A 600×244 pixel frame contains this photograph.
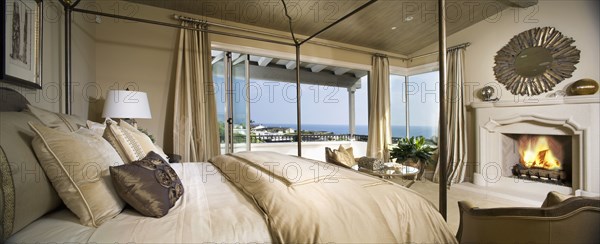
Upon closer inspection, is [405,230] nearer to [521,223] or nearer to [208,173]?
[521,223]

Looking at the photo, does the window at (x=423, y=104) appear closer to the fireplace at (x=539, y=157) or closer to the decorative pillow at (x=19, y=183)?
the fireplace at (x=539, y=157)

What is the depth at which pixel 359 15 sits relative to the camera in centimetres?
356

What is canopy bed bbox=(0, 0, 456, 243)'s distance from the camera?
31.2 inches

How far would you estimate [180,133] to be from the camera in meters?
3.00

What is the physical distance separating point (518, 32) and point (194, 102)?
15.1 ft

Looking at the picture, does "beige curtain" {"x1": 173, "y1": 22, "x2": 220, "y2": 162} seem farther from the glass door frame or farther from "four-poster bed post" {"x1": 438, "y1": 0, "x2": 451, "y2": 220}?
"four-poster bed post" {"x1": 438, "y1": 0, "x2": 451, "y2": 220}

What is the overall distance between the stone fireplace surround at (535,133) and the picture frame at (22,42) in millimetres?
4884

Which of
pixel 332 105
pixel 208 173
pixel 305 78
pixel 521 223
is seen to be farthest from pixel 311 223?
pixel 332 105

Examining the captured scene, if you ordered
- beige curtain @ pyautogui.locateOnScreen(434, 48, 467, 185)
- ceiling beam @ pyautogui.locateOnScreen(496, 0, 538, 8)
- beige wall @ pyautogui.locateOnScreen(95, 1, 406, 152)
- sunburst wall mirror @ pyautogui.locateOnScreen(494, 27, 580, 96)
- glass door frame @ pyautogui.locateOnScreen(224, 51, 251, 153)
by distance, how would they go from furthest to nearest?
beige curtain @ pyautogui.locateOnScreen(434, 48, 467, 185)
glass door frame @ pyautogui.locateOnScreen(224, 51, 251, 153)
ceiling beam @ pyautogui.locateOnScreen(496, 0, 538, 8)
sunburst wall mirror @ pyautogui.locateOnScreen(494, 27, 580, 96)
beige wall @ pyautogui.locateOnScreen(95, 1, 406, 152)

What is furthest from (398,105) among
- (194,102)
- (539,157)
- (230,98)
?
(194,102)

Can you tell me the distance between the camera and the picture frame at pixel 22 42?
1226 millimetres

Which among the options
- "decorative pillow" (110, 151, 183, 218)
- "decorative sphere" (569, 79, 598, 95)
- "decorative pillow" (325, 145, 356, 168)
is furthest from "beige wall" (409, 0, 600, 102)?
"decorative pillow" (110, 151, 183, 218)

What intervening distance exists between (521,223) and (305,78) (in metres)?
5.57

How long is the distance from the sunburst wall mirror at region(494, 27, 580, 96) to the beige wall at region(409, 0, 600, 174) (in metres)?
0.07
